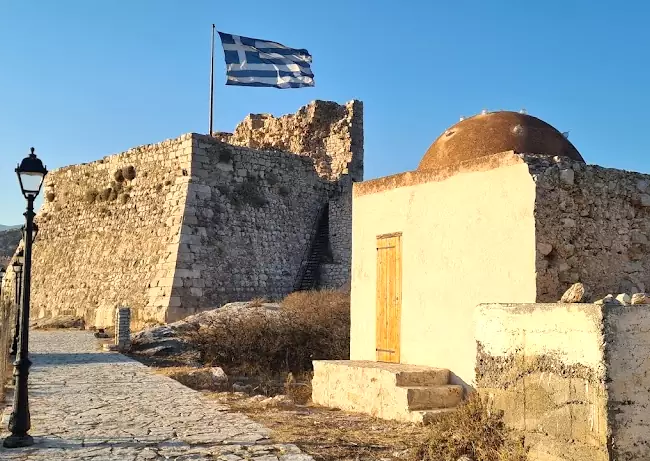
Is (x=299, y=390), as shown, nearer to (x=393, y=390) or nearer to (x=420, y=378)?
(x=393, y=390)

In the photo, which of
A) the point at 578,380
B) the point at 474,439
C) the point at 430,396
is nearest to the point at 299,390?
the point at 430,396

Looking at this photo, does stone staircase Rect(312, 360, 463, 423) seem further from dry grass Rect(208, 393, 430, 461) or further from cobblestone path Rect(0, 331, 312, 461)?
cobblestone path Rect(0, 331, 312, 461)

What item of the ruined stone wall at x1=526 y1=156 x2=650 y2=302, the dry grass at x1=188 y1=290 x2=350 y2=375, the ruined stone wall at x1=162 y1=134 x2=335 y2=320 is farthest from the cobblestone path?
the ruined stone wall at x1=162 y1=134 x2=335 y2=320

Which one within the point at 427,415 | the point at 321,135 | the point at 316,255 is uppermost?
the point at 321,135

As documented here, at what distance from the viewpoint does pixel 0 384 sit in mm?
9227

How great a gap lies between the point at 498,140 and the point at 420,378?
10.0ft

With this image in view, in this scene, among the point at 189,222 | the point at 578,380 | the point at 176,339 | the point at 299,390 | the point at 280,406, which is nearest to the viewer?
the point at 578,380

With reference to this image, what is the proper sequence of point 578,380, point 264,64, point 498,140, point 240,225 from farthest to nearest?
1. point 264,64
2. point 240,225
3. point 498,140
4. point 578,380

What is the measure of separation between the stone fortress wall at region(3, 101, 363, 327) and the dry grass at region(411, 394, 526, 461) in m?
13.1

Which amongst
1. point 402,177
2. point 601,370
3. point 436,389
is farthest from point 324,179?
point 601,370

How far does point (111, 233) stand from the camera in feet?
71.6

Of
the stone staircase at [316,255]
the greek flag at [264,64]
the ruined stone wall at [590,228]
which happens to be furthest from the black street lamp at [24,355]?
the greek flag at [264,64]

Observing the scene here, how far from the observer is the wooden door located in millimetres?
8734

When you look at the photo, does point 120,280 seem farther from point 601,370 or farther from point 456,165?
point 601,370
